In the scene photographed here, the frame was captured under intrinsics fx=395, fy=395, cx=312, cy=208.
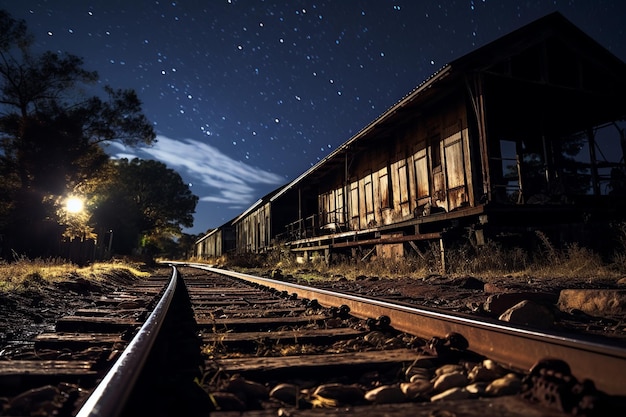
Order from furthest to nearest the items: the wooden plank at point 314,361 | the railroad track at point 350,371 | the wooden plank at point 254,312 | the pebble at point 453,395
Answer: the wooden plank at point 254,312
the wooden plank at point 314,361
the pebble at point 453,395
the railroad track at point 350,371

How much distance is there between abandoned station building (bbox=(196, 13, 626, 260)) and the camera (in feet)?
30.6

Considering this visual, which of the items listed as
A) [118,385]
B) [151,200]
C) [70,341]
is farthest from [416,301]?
[151,200]

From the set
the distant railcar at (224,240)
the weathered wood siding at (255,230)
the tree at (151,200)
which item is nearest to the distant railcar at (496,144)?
the weathered wood siding at (255,230)

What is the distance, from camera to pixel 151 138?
2723cm

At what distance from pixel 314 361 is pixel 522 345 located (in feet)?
3.33

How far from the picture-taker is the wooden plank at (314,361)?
1929 millimetres

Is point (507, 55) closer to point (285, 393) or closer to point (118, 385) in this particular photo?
point (285, 393)

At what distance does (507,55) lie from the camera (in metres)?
10.1

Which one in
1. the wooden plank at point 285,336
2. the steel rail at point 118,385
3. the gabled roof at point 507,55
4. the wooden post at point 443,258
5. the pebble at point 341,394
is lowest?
the pebble at point 341,394

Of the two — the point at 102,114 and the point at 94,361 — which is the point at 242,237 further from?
the point at 94,361

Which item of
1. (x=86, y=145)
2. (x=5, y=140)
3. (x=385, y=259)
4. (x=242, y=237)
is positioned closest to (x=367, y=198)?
(x=385, y=259)

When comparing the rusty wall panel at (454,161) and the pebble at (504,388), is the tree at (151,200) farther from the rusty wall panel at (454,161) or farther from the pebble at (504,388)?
the pebble at (504,388)

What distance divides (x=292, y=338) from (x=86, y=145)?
886 inches

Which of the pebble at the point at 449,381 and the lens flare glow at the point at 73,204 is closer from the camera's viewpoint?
the pebble at the point at 449,381
